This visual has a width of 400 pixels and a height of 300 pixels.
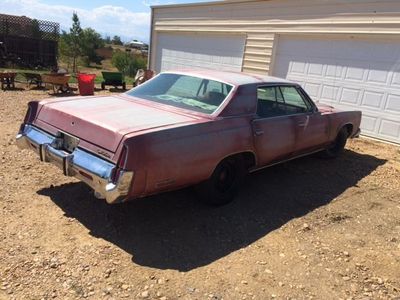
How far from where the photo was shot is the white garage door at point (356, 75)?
8.31 metres

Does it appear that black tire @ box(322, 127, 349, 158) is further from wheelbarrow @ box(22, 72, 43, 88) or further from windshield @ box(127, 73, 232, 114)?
wheelbarrow @ box(22, 72, 43, 88)

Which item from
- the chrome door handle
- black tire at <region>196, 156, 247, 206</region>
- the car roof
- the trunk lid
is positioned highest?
the car roof

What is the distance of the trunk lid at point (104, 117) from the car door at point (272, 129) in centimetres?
98

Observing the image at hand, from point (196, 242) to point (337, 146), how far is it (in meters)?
3.97

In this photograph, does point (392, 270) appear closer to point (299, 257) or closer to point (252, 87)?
point (299, 257)

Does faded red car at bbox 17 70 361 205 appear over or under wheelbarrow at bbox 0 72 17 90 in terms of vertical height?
over

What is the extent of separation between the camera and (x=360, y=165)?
6.67 meters

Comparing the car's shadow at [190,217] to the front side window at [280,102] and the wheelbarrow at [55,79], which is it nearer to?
the front side window at [280,102]

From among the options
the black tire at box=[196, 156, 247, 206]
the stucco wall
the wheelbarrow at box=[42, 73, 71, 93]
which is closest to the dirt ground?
the black tire at box=[196, 156, 247, 206]

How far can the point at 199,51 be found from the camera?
43.5ft

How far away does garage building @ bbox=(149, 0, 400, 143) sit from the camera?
8.36m

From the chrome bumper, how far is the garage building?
6.94 meters

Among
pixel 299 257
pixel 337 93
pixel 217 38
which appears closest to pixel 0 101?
pixel 217 38

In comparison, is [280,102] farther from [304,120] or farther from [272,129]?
[272,129]
